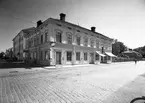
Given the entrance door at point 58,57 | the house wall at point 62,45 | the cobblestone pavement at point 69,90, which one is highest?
the house wall at point 62,45

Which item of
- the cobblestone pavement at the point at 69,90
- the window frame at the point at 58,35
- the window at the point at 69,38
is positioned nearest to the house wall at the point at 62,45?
the window frame at the point at 58,35

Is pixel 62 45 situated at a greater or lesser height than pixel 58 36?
lesser

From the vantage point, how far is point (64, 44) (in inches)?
701

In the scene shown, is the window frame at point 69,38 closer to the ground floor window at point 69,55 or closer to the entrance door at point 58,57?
the ground floor window at point 69,55

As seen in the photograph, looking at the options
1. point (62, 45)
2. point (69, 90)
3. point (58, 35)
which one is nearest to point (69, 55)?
point (62, 45)

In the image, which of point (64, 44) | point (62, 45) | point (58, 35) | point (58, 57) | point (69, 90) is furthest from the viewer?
point (64, 44)

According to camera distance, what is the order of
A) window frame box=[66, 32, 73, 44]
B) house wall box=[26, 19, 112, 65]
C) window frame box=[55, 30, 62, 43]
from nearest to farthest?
house wall box=[26, 19, 112, 65] < window frame box=[55, 30, 62, 43] < window frame box=[66, 32, 73, 44]

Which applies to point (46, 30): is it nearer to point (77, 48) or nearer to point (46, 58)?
point (46, 58)

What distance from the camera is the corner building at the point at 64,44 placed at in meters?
16.2

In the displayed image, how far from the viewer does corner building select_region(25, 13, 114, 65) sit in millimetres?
16203

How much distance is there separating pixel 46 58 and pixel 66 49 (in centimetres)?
447

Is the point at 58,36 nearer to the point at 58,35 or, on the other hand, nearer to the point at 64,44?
the point at 58,35

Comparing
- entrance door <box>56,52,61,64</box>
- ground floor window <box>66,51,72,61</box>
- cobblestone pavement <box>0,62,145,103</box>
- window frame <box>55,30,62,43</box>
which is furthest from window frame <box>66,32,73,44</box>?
cobblestone pavement <box>0,62,145,103</box>

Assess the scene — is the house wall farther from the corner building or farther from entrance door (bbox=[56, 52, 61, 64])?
entrance door (bbox=[56, 52, 61, 64])
